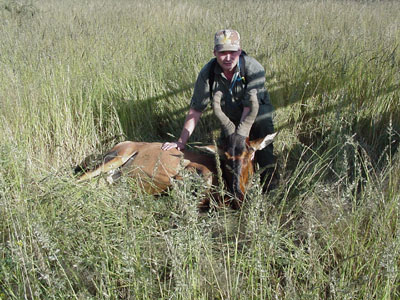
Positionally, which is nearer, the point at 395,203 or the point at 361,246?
the point at 361,246

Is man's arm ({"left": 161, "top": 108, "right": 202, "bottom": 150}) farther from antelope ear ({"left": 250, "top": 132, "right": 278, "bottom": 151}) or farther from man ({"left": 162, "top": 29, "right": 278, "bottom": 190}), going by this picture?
antelope ear ({"left": 250, "top": 132, "right": 278, "bottom": 151})

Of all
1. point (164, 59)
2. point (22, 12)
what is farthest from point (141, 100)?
point (22, 12)

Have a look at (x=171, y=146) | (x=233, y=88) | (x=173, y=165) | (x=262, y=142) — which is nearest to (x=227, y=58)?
(x=233, y=88)

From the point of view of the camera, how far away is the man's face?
3.95 meters

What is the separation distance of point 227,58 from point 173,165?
1.28 m

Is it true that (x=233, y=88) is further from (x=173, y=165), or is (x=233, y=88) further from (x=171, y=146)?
(x=173, y=165)

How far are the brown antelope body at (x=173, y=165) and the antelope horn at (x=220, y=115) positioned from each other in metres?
0.23

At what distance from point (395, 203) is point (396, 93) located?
8.35ft

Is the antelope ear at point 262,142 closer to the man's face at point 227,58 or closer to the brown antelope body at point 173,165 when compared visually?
the brown antelope body at point 173,165

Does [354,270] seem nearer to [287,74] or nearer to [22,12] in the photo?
[287,74]

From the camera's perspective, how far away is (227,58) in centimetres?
395

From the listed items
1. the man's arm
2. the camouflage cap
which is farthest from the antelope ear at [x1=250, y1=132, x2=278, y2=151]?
the camouflage cap

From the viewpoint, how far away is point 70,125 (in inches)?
180

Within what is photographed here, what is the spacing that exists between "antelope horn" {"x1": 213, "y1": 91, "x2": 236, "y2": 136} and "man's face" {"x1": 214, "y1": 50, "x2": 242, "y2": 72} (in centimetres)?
48
